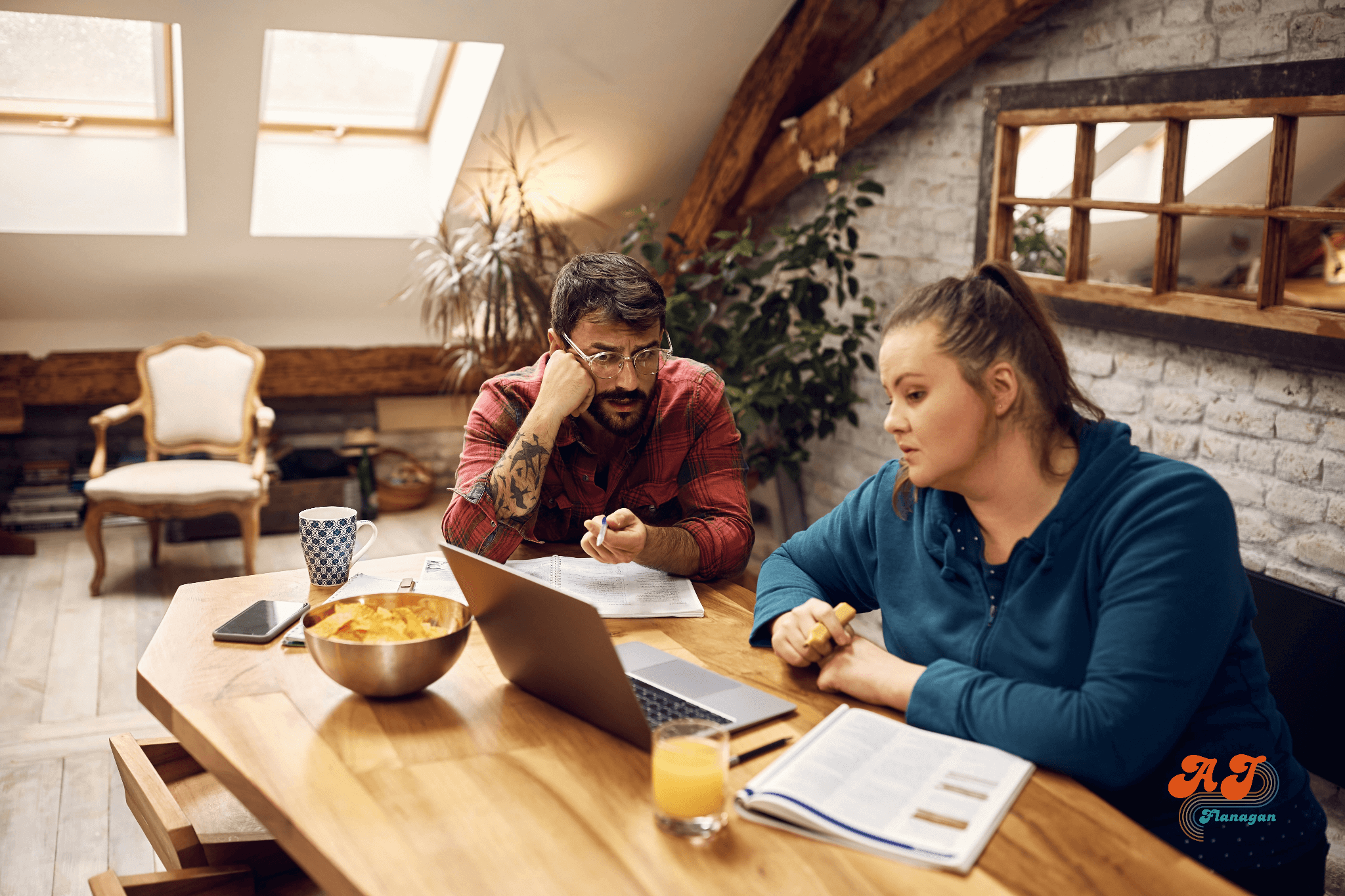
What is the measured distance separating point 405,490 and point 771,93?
98.2 inches

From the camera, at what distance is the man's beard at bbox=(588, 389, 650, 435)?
187cm

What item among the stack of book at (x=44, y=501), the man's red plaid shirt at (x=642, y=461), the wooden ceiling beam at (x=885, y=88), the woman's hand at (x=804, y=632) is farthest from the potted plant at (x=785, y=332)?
the stack of book at (x=44, y=501)

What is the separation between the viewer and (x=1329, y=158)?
2637mm

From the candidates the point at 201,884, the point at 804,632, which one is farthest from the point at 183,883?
the point at 804,632

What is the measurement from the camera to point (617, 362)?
1827mm

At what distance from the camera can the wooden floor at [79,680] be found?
2.21 meters

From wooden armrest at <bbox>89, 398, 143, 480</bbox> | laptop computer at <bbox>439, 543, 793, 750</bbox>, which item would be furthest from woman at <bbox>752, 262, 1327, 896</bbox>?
wooden armrest at <bbox>89, 398, 143, 480</bbox>

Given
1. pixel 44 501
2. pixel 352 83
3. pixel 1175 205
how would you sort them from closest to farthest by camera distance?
1. pixel 1175 205
2. pixel 352 83
3. pixel 44 501

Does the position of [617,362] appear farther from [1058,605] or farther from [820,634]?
[1058,605]

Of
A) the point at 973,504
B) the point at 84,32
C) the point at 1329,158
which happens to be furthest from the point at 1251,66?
the point at 84,32

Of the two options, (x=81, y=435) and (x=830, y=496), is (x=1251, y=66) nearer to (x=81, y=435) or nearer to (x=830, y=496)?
(x=830, y=496)

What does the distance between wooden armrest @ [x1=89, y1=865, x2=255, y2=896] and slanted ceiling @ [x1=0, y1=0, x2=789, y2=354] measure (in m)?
2.68

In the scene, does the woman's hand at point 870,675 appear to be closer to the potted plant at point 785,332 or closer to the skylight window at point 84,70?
the potted plant at point 785,332

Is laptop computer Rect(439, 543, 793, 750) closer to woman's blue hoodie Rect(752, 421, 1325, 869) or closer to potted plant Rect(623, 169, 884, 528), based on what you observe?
woman's blue hoodie Rect(752, 421, 1325, 869)
